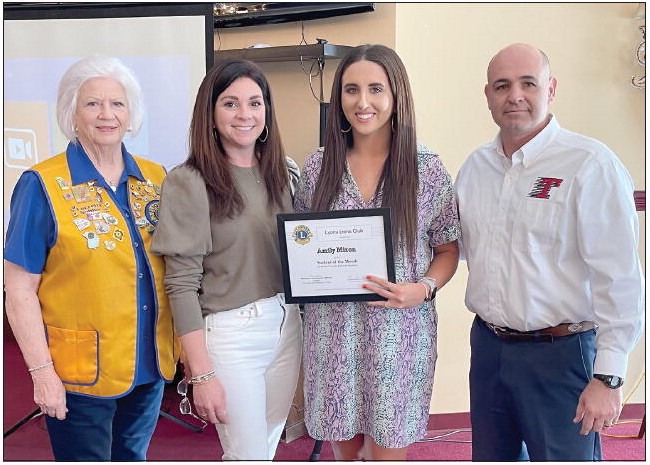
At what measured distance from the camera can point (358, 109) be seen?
1.74 meters

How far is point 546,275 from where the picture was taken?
5.85 ft

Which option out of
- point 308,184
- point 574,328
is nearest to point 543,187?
point 574,328

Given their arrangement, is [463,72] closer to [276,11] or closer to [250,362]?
[276,11]

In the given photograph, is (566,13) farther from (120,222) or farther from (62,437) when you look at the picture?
(62,437)

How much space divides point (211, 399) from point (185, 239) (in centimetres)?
42

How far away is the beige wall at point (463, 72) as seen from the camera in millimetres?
3277

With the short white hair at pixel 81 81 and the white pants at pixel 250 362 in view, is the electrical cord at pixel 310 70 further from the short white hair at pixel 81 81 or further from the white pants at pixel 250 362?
the white pants at pixel 250 362

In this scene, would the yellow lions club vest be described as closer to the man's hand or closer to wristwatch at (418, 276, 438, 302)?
wristwatch at (418, 276, 438, 302)

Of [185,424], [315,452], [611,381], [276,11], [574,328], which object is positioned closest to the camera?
[611,381]

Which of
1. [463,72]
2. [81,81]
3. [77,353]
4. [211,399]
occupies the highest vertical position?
[463,72]

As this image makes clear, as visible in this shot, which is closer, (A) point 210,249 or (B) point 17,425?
(A) point 210,249

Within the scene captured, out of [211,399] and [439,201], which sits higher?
[439,201]

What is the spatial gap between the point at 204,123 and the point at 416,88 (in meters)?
1.78

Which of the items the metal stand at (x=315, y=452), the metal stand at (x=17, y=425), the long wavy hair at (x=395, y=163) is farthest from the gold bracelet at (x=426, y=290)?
the metal stand at (x=17, y=425)
